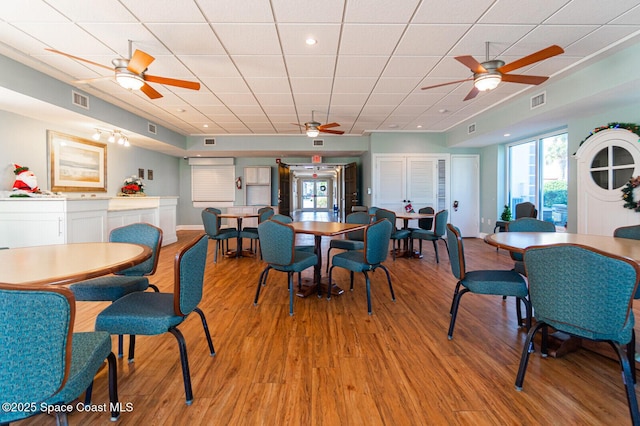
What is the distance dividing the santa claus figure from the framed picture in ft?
2.40

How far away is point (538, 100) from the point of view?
449 centimetres

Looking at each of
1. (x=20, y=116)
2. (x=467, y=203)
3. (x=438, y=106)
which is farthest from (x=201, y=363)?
(x=467, y=203)

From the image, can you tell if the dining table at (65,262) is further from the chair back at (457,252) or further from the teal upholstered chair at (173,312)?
the chair back at (457,252)

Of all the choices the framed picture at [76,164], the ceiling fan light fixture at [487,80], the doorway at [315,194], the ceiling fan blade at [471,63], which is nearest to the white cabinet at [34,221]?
the framed picture at [76,164]

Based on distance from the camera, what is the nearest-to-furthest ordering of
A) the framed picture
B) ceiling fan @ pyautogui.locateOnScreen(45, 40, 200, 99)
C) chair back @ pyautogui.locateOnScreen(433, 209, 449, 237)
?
ceiling fan @ pyautogui.locateOnScreen(45, 40, 200, 99) → chair back @ pyautogui.locateOnScreen(433, 209, 449, 237) → the framed picture

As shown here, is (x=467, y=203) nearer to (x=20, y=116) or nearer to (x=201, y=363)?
(x=201, y=363)

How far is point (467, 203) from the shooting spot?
304 inches

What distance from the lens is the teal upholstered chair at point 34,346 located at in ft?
2.93

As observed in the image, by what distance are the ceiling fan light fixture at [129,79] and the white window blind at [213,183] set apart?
20.6 feet

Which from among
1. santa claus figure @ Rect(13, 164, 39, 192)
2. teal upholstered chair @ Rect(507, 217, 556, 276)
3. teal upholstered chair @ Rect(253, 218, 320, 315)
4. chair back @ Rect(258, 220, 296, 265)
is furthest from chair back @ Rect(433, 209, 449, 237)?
santa claus figure @ Rect(13, 164, 39, 192)

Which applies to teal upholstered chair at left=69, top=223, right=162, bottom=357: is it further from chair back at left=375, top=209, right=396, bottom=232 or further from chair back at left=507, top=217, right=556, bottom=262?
chair back at left=375, top=209, right=396, bottom=232

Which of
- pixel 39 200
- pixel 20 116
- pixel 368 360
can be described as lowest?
pixel 368 360

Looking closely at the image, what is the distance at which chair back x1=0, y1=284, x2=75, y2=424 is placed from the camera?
893 millimetres

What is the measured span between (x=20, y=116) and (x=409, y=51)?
18.9ft
